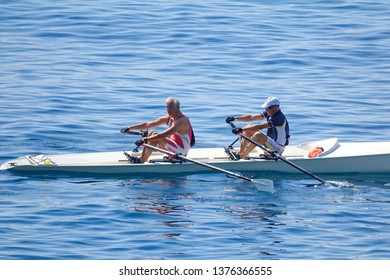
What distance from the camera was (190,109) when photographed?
995 inches

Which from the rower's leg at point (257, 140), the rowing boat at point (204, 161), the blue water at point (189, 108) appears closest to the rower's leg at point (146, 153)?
the rowing boat at point (204, 161)

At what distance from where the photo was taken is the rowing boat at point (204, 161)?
19.0 meters

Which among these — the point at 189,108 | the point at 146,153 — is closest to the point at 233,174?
the point at 146,153

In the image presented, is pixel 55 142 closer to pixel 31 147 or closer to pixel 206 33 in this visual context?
pixel 31 147

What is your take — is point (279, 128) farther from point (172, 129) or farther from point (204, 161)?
point (172, 129)

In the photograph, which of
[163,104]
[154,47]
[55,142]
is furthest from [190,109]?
[154,47]

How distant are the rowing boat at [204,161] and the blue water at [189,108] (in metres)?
0.27

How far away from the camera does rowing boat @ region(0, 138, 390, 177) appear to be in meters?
19.0

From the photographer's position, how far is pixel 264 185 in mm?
17969

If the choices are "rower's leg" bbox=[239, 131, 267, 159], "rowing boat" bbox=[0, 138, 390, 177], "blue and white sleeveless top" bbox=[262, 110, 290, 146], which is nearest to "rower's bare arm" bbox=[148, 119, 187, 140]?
"rowing boat" bbox=[0, 138, 390, 177]

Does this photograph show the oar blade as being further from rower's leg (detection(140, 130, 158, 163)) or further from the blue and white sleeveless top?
rower's leg (detection(140, 130, 158, 163))

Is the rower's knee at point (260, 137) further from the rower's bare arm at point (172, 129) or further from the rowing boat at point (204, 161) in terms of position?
the rower's bare arm at point (172, 129)

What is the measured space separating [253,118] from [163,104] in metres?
6.09
